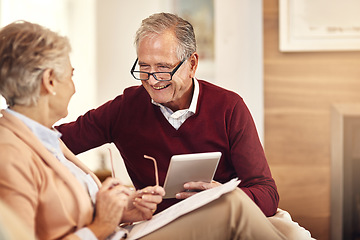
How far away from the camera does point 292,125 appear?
340 centimetres

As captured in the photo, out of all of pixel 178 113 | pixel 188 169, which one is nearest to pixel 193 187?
pixel 188 169

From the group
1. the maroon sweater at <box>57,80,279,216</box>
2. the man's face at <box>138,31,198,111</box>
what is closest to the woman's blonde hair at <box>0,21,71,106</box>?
the man's face at <box>138,31,198,111</box>

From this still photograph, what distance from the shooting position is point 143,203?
4.98 feet

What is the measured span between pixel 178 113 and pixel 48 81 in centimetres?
73

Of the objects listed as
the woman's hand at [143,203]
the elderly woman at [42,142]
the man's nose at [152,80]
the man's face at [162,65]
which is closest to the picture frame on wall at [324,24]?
the man's face at [162,65]

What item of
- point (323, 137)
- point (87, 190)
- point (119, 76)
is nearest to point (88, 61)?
point (119, 76)

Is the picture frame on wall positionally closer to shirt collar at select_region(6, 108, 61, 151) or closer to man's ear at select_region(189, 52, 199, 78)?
man's ear at select_region(189, 52, 199, 78)

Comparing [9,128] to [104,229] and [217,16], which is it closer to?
[104,229]

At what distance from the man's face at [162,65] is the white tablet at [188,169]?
1.15ft

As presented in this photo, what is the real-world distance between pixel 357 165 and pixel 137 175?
1887 millimetres

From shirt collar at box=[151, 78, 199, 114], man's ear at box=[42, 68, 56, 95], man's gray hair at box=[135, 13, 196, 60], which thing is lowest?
shirt collar at box=[151, 78, 199, 114]

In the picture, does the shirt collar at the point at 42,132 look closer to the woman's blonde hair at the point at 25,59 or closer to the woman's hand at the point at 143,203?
the woman's blonde hair at the point at 25,59

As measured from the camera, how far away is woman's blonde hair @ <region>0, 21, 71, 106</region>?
4.22ft

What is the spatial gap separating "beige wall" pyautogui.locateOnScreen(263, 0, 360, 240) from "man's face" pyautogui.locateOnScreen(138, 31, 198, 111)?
1543mm
